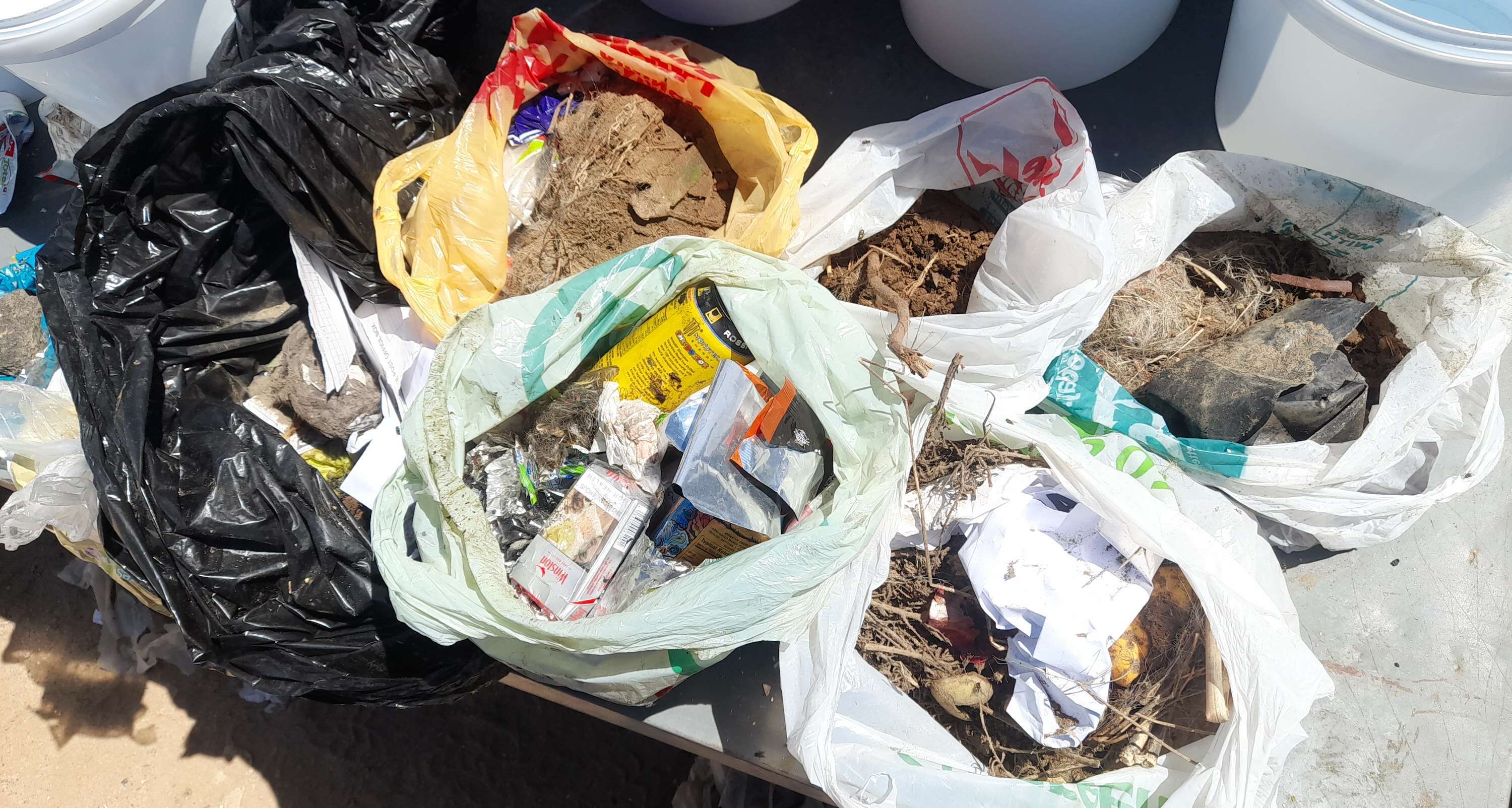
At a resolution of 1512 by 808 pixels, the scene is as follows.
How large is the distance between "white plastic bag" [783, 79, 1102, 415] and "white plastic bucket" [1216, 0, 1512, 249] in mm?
257

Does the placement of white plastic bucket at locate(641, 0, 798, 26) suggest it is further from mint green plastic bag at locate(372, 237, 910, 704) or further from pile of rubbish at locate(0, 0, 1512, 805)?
mint green plastic bag at locate(372, 237, 910, 704)

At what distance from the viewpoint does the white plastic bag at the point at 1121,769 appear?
0.89 m

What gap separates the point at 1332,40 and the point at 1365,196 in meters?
0.26

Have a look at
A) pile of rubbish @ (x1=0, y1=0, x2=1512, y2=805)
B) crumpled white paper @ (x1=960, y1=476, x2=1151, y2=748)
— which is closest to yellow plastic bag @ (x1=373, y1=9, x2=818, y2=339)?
pile of rubbish @ (x1=0, y1=0, x2=1512, y2=805)

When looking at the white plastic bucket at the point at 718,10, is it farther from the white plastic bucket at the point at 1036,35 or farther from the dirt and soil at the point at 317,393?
the dirt and soil at the point at 317,393

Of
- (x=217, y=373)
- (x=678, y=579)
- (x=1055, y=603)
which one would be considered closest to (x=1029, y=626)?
(x=1055, y=603)

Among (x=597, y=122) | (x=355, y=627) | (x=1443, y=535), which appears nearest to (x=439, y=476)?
(x=355, y=627)

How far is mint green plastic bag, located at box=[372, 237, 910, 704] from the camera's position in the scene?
0.86 metres

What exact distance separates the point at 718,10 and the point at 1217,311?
0.87 meters

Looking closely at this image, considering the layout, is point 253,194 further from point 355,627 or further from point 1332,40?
point 1332,40

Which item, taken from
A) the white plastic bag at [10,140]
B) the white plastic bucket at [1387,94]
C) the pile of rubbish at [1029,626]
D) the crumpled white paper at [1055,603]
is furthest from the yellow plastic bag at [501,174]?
the white plastic bag at [10,140]

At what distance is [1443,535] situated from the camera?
44.6 inches

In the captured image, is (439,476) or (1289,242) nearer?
(439,476)

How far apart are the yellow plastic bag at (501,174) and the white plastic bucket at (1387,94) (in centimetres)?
57
